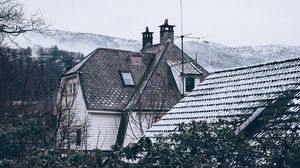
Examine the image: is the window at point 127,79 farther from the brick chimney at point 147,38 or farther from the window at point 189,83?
the brick chimney at point 147,38

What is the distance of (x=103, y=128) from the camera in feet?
117

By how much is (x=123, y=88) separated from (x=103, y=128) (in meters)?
2.94

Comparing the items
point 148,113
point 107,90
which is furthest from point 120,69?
point 148,113

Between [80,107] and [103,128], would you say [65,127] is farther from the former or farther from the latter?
[80,107]

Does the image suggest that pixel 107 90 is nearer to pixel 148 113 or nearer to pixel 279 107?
pixel 148 113

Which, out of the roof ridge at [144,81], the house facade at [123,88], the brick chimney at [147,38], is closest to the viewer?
the house facade at [123,88]

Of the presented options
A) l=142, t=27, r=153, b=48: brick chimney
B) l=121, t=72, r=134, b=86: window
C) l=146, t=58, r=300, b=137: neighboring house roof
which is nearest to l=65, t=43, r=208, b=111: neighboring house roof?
l=121, t=72, r=134, b=86: window

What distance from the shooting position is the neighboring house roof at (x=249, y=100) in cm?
1295

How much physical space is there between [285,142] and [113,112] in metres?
25.5

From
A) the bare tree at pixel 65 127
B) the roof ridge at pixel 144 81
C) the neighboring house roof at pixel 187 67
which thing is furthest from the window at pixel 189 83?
the bare tree at pixel 65 127

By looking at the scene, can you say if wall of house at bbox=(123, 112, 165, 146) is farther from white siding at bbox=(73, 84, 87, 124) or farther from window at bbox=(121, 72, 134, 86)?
window at bbox=(121, 72, 134, 86)

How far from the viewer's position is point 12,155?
1638 cm

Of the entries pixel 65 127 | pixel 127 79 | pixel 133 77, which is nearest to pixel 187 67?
pixel 133 77

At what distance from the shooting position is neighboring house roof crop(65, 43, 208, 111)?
115 feet
